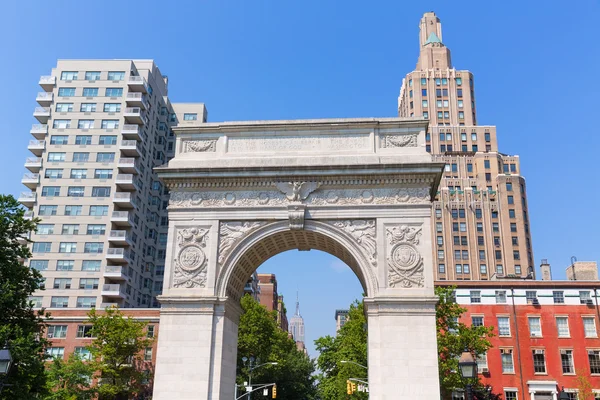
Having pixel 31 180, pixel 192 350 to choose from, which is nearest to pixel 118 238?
pixel 31 180

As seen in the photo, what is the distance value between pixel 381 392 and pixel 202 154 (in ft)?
45.7

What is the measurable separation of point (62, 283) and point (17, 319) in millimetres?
39687

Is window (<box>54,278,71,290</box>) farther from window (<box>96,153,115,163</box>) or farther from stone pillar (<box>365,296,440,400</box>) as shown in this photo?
stone pillar (<box>365,296,440,400</box>)

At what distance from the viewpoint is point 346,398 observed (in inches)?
2103

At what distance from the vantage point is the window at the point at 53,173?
6956 centimetres

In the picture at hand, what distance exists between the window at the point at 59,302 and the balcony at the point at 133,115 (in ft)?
78.3

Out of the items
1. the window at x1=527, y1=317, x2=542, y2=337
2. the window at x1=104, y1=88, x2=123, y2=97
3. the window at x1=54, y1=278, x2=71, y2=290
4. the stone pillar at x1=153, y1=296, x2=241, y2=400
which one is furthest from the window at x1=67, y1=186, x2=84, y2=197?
the window at x1=527, y1=317, x2=542, y2=337

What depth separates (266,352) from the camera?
58.4 meters

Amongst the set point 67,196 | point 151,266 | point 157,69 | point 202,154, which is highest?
point 157,69

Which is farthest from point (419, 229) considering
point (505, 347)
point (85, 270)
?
point (85, 270)

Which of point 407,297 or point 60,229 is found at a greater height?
point 60,229

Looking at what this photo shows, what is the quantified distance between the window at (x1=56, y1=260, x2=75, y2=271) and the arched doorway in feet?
144

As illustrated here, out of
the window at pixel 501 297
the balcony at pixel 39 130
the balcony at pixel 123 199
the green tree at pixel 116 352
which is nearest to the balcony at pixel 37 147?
the balcony at pixel 39 130

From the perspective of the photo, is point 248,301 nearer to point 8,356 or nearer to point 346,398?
point 346,398
